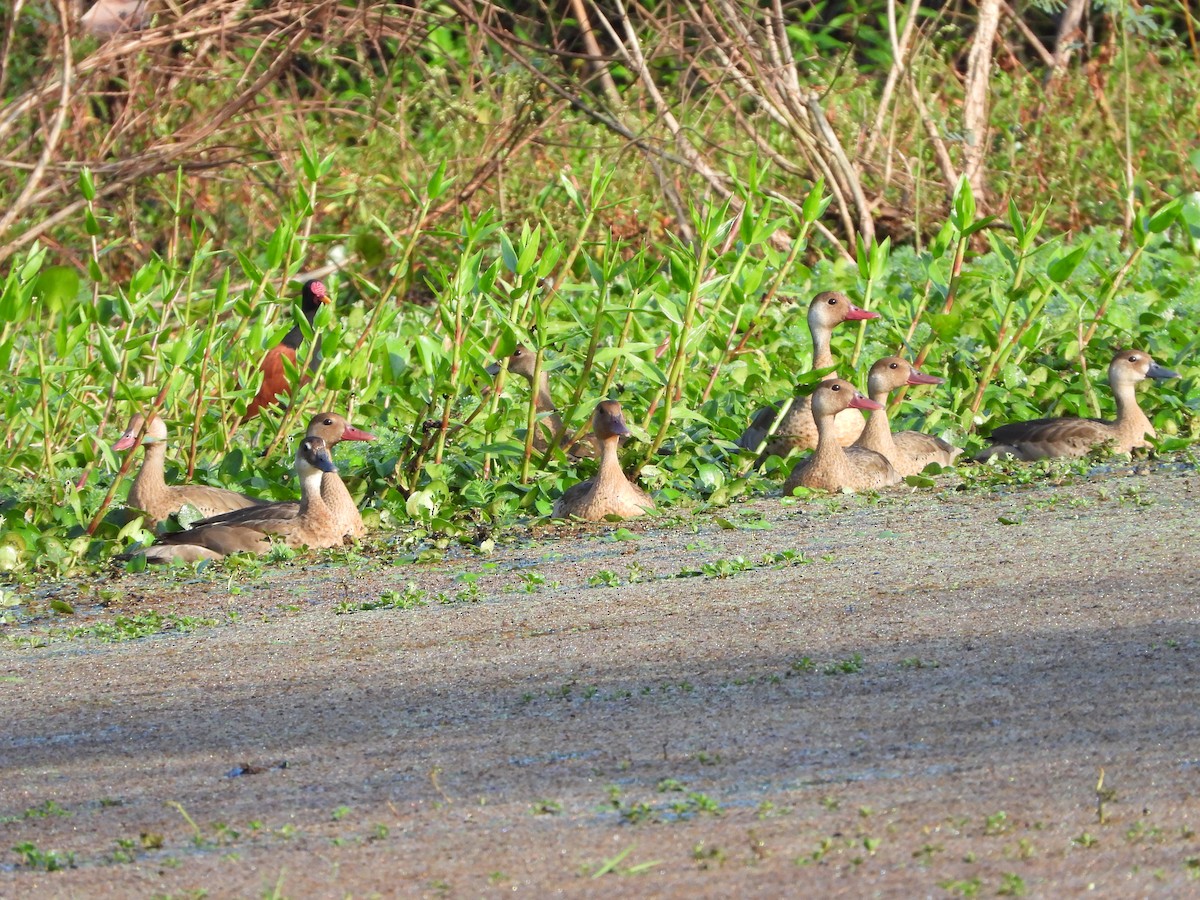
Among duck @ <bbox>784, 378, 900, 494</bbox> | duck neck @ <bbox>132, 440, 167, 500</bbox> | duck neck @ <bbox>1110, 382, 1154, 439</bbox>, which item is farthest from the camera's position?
duck neck @ <bbox>1110, 382, 1154, 439</bbox>

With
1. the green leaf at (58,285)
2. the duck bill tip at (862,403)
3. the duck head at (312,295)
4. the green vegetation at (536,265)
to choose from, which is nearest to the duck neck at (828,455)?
the green vegetation at (536,265)

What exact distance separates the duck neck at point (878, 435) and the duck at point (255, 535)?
2.33 metres

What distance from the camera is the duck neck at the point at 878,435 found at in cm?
777

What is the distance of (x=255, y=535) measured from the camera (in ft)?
22.8

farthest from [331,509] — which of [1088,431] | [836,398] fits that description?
[1088,431]

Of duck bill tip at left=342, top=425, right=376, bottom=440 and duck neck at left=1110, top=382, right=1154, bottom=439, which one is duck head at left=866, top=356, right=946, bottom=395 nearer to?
duck neck at left=1110, top=382, right=1154, bottom=439

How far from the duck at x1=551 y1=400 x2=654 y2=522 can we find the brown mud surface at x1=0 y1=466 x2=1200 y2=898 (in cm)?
75

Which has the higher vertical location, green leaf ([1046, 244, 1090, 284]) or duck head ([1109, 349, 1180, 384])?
green leaf ([1046, 244, 1090, 284])

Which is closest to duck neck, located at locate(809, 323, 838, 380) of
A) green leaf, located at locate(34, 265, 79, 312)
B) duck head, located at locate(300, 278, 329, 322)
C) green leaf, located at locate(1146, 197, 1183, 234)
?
green leaf, located at locate(1146, 197, 1183, 234)

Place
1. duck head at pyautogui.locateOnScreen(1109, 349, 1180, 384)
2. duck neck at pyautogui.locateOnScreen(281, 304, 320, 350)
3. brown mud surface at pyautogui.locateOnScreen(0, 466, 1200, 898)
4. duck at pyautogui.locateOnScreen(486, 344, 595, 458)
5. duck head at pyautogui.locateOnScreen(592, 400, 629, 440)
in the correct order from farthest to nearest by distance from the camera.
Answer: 1. duck neck at pyautogui.locateOnScreen(281, 304, 320, 350)
2. duck head at pyautogui.locateOnScreen(1109, 349, 1180, 384)
3. duck at pyautogui.locateOnScreen(486, 344, 595, 458)
4. duck head at pyautogui.locateOnScreen(592, 400, 629, 440)
5. brown mud surface at pyautogui.locateOnScreen(0, 466, 1200, 898)

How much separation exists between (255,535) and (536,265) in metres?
1.56

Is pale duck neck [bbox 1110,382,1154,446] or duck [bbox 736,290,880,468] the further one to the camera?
duck [bbox 736,290,880,468]

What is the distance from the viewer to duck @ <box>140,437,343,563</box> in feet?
22.3

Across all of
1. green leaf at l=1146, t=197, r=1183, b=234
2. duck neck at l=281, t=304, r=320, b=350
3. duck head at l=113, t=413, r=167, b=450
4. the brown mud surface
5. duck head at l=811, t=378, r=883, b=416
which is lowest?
duck neck at l=281, t=304, r=320, b=350
